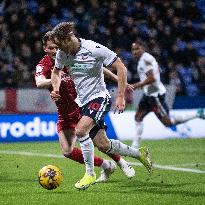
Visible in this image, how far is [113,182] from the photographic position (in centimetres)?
965

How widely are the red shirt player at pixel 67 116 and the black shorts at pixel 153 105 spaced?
497cm

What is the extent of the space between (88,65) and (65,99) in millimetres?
1178

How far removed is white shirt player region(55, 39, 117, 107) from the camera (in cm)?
865

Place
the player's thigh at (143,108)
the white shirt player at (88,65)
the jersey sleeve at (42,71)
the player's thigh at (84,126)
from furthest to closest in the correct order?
the player's thigh at (143,108)
the jersey sleeve at (42,71)
the white shirt player at (88,65)
the player's thigh at (84,126)

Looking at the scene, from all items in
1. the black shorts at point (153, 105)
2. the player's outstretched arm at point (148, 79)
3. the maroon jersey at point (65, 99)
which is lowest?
the black shorts at point (153, 105)

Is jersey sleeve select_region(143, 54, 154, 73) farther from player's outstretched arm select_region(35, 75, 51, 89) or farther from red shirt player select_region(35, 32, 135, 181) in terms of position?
player's outstretched arm select_region(35, 75, 51, 89)

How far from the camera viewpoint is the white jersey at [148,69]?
47.0ft

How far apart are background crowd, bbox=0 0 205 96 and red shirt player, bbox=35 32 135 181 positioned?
9.43 m

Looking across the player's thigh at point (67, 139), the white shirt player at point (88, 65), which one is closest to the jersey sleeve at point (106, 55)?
the white shirt player at point (88, 65)

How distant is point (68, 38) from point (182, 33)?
587 inches

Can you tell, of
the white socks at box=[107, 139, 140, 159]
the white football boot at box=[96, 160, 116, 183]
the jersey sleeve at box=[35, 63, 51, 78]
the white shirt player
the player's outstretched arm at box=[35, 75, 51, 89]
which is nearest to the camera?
the white shirt player

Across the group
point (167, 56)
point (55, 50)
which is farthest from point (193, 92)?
point (55, 50)

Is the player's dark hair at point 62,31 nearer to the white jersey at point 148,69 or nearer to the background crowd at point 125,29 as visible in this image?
the white jersey at point 148,69

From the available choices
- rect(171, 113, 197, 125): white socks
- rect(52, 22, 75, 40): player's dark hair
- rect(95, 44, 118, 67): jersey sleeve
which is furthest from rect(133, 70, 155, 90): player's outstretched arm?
rect(52, 22, 75, 40): player's dark hair
